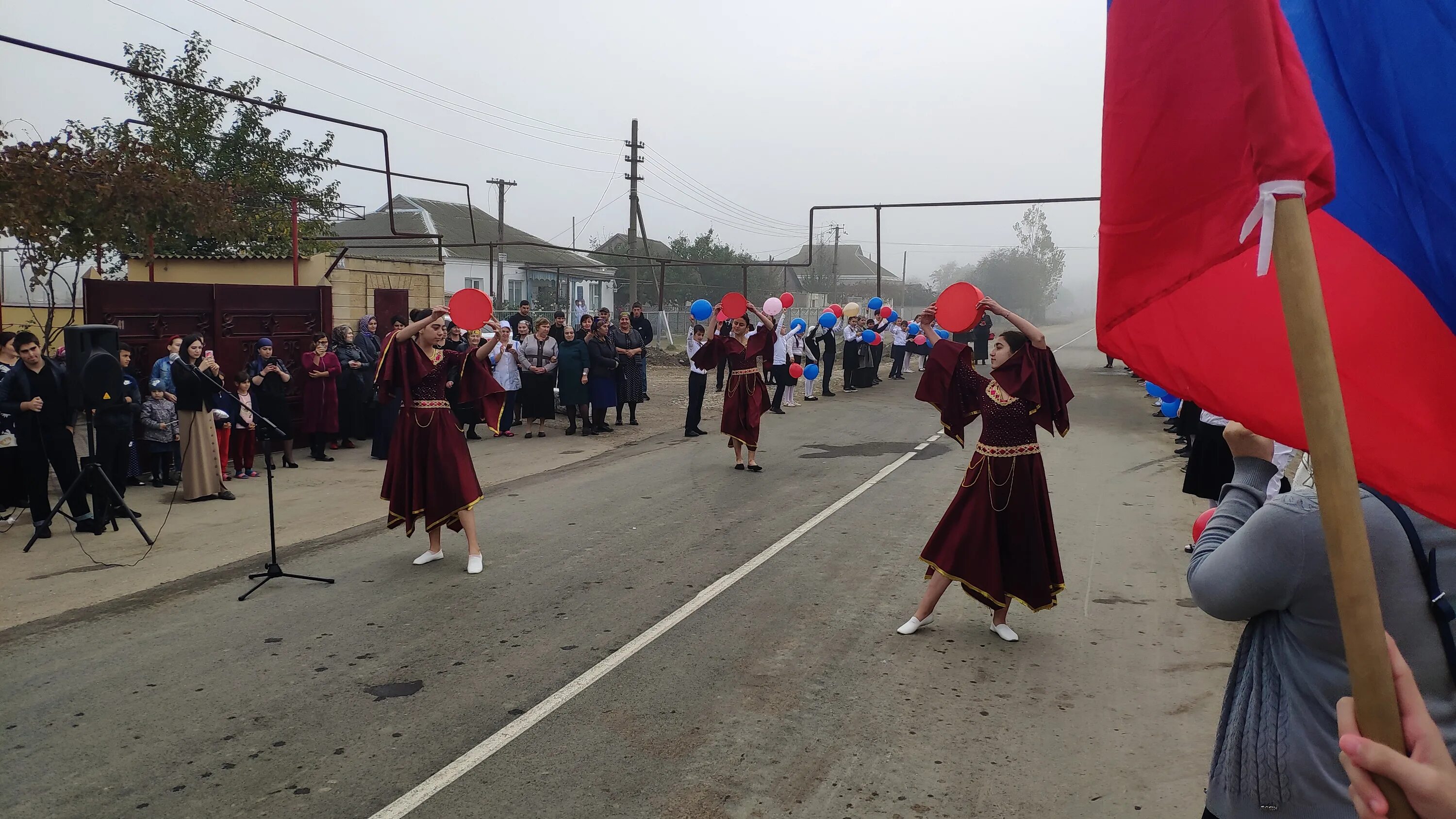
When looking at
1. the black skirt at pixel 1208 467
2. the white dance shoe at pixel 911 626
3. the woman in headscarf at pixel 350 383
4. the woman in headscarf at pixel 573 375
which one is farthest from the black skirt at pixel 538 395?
the black skirt at pixel 1208 467

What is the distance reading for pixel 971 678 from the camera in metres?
5.53

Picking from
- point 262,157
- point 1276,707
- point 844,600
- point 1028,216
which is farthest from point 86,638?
point 1028,216

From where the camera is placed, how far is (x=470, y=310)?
24.8 feet

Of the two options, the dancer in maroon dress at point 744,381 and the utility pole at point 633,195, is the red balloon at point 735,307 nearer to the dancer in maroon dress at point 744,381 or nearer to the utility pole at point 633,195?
the dancer in maroon dress at point 744,381

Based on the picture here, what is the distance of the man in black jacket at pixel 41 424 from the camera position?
9094 mm

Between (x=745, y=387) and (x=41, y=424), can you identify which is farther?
(x=745, y=387)

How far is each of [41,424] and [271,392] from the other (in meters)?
3.67

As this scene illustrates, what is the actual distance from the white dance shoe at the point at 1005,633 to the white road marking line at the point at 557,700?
1.94 metres

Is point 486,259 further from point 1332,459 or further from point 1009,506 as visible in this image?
point 1332,459

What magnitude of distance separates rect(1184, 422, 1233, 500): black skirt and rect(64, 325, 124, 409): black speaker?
29.4 feet

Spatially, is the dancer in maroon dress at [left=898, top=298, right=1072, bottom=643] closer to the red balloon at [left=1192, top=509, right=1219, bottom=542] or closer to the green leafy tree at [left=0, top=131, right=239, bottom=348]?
the red balloon at [left=1192, top=509, right=1219, bottom=542]

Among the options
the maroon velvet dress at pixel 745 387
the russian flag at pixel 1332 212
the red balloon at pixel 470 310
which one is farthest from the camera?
the maroon velvet dress at pixel 745 387

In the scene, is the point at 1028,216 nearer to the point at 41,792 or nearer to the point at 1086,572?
the point at 1086,572

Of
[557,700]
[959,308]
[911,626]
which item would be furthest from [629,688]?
[959,308]
